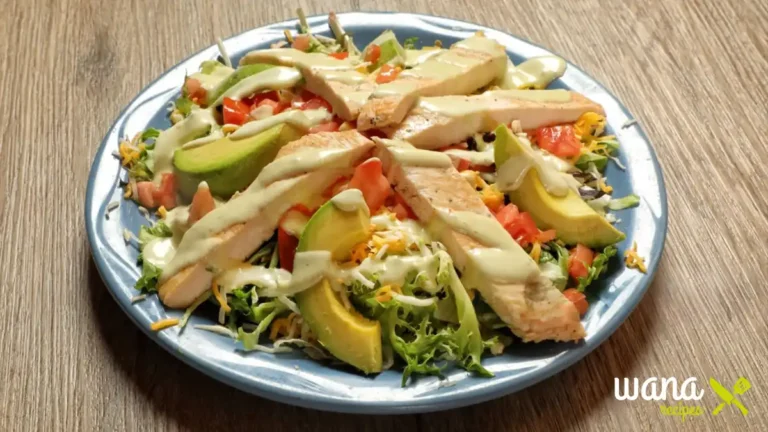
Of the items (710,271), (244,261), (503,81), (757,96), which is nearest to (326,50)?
(503,81)

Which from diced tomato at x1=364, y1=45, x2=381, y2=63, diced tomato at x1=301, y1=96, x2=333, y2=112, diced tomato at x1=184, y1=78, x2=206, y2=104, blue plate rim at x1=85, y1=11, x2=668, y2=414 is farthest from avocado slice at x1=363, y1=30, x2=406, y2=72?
blue plate rim at x1=85, y1=11, x2=668, y2=414

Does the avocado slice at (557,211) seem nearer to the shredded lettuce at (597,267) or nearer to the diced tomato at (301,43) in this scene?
the shredded lettuce at (597,267)

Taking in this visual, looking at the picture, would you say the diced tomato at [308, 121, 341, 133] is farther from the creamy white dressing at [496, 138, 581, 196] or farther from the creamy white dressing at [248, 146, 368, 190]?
the creamy white dressing at [496, 138, 581, 196]

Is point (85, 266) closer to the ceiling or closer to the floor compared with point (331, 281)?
closer to the floor

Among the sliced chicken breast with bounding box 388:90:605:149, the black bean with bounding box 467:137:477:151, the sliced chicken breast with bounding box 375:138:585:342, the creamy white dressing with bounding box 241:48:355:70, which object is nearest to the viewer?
the sliced chicken breast with bounding box 375:138:585:342

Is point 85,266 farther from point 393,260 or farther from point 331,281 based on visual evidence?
point 393,260

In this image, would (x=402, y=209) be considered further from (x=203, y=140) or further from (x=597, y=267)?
(x=203, y=140)
